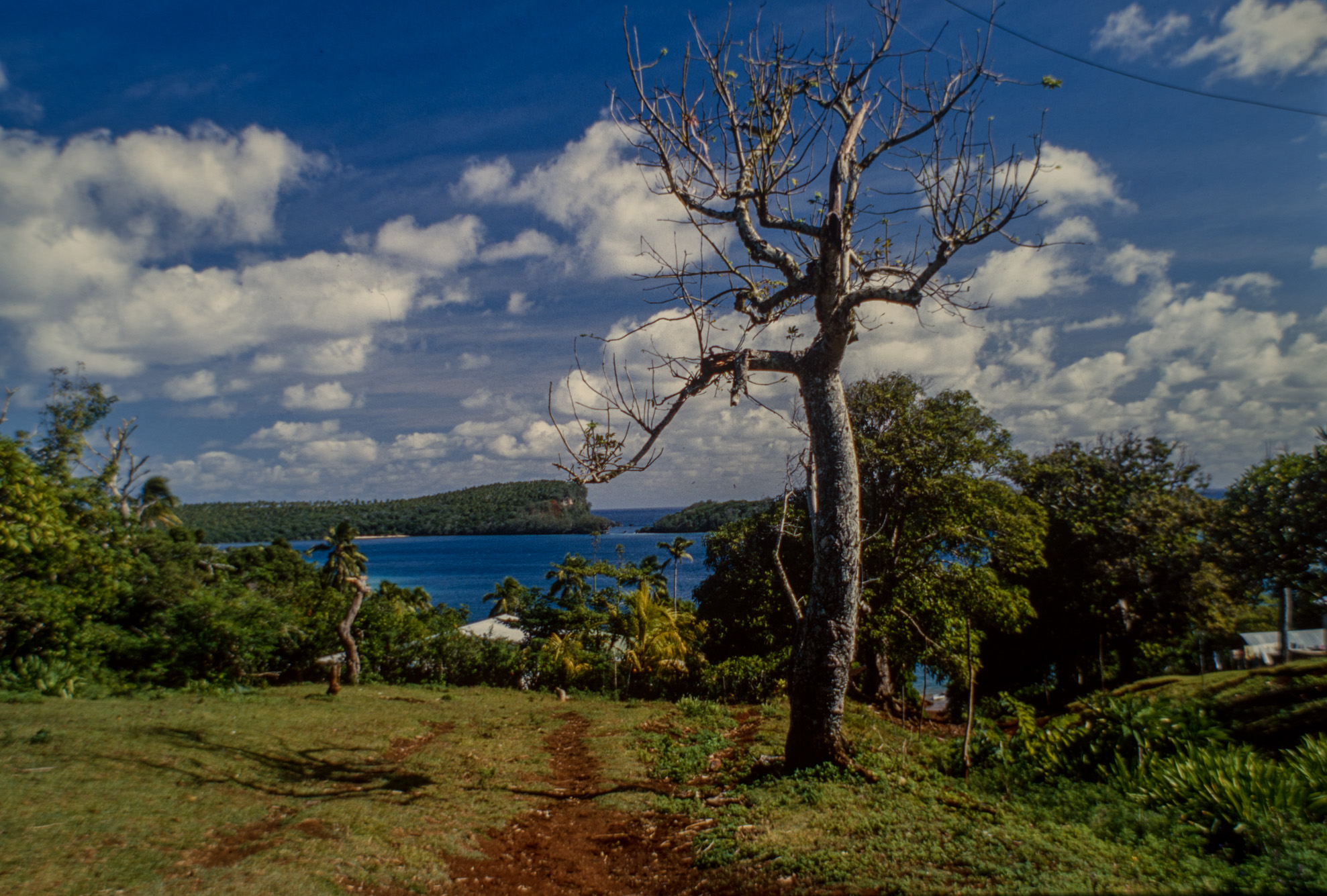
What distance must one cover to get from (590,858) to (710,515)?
3037 inches

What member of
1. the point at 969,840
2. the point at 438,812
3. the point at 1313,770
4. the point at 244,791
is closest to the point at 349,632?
the point at 244,791

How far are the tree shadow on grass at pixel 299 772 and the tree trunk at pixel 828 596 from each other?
175 inches

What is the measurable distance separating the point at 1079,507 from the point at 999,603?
31.6 feet

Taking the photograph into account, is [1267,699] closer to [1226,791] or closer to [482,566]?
[1226,791]

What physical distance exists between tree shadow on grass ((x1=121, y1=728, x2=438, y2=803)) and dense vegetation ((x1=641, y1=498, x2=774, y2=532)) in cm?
1230

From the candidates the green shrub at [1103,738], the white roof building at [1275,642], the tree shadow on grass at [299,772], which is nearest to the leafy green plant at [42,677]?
the tree shadow on grass at [299,772]

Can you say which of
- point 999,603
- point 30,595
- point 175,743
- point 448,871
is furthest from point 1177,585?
point 30,595

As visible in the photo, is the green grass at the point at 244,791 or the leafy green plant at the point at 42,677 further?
the leafy green plant at the point at 42,677

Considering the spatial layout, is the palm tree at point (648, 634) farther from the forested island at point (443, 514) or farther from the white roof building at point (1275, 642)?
the forested island at point (443, 514)

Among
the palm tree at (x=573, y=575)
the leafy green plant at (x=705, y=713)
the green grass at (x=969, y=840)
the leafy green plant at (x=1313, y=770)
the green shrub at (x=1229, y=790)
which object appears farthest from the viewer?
the palm tree at (x=573, y=575)

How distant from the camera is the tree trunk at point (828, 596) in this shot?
709cm

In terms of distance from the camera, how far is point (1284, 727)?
8219mm

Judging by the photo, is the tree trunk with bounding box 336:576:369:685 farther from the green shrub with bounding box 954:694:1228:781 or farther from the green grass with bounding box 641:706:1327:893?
the green shrub with bounding box 954:694:1228:781

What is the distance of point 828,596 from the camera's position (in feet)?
23.7
